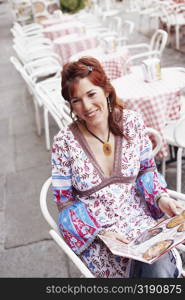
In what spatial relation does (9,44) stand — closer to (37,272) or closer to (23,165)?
(23,165)

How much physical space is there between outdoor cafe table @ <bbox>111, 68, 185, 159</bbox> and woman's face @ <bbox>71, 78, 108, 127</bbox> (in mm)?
1199

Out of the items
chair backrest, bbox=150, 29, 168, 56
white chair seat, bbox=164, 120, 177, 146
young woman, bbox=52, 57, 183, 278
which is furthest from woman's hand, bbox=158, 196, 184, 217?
chair backrest, bbox=150, 29, 168, 56

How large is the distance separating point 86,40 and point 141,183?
14.8 feet

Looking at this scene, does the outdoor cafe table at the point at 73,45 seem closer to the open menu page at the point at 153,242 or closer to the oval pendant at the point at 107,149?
the oval pendant at the point at 107,149

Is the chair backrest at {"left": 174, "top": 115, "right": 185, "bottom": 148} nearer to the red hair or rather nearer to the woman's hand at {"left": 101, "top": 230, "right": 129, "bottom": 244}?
the red hair

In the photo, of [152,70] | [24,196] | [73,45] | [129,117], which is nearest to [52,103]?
[24,196]

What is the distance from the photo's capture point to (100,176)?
5.34 ft

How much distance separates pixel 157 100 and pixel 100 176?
1.35 metres

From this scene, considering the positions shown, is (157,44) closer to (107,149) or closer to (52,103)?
(52,103)


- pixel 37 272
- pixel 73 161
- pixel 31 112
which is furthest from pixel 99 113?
pixel 31 112

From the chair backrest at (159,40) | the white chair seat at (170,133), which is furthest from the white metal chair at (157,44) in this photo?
the white chair seat at (170,133)

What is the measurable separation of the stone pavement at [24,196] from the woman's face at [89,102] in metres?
1.11

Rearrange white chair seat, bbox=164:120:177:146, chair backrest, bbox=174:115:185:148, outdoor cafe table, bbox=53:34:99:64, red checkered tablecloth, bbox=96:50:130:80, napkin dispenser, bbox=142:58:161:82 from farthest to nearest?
outdoor cafe table, bbox=53:34:99:64 → red checkered tablecloth, bbox=96:50:130:80 → napkin dispenser, bbox=142:58:161:82 → white chair seat, bbox=164:120:177:146 → chair backrest, bbox=174:115:185:148

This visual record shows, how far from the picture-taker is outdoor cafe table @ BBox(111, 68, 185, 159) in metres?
2.82
